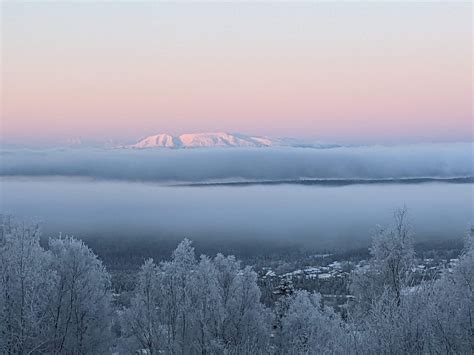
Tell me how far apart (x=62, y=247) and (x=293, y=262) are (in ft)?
413

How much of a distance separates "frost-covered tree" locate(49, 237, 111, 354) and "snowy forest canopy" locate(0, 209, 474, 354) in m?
0.05

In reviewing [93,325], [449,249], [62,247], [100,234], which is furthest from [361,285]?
[100,234]

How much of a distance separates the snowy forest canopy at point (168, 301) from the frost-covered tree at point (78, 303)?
1.8 inches

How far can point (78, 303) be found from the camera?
2450 centimetres

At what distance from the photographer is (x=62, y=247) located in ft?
84.8

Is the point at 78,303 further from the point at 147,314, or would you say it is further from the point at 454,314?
the point at 454,314

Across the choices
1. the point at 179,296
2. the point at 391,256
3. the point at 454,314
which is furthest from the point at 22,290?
the point at 454,314

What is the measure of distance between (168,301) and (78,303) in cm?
427

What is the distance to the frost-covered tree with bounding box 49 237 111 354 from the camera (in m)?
24.0

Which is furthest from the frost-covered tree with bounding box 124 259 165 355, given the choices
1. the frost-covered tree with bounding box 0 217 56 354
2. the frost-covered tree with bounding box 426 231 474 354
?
the frost-covered tree with bounding box 426 231 474 354

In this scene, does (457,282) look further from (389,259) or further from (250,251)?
(250,251)

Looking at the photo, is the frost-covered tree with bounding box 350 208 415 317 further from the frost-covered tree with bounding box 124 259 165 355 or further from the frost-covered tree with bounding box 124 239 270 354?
the frost-covered tree with bounding box 124 259 165 355

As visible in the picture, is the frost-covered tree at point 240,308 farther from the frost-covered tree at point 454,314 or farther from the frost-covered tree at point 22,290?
the frost-covered tree at point 454,314

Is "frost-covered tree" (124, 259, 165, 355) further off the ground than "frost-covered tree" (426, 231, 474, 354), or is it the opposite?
"frost-covered tree" (426, 231, 474, 354)
